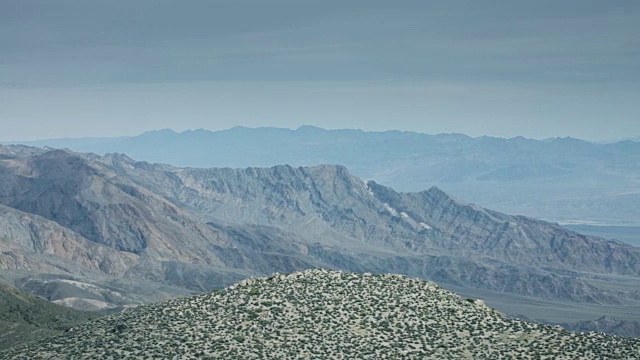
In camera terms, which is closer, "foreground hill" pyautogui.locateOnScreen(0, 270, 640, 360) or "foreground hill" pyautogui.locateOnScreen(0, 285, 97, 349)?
"foreground hill" pyautogui.locateOnScreen(0, 270, 640, 360)

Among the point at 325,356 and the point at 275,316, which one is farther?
the point at 275,316

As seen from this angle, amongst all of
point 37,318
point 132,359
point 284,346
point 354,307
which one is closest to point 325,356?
point 284,346

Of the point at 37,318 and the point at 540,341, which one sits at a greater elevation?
the point at 540,341

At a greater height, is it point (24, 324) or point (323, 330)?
point (323, 330)

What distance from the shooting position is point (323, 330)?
84188 millimetres

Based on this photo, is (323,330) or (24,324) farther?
(24,324)

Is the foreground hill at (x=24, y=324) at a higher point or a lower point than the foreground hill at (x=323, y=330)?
lower

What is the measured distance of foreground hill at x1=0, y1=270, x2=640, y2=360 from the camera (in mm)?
A: 80125

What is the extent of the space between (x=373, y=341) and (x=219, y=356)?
13.2m

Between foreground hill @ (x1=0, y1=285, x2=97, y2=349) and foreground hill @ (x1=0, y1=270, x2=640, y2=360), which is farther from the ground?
foreground hill @ (x1=0, y1=270, x2=640, y2=360)

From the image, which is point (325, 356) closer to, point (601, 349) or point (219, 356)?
point (219, 356)

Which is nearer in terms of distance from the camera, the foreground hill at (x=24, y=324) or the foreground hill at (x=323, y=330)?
the foreground hill at (x=323, y=330)

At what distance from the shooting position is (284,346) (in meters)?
81.2

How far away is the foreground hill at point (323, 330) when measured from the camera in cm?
8012
